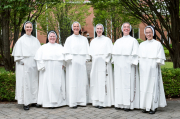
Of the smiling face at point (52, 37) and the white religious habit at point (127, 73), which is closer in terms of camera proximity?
the white religious habit at point (127, 73)

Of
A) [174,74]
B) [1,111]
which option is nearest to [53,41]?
[1,111]

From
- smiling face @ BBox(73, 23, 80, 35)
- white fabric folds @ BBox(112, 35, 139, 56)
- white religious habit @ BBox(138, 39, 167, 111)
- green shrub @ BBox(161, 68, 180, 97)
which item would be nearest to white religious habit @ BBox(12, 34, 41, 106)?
smiling face @ BBox(73, 23, 80, 35)

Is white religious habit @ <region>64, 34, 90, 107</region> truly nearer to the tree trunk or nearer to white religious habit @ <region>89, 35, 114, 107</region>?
white religious habit @ <region>89, 35, 114, 107</region>

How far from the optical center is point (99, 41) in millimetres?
5938

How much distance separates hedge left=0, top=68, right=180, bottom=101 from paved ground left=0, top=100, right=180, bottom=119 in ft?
2.37

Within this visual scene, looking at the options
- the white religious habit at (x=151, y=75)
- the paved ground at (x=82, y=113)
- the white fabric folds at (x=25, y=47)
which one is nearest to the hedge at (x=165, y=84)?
the paved ground at (x=82, y=113)

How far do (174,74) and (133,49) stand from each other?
2108 millimetres

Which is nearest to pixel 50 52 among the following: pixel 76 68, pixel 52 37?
pixel 52 37

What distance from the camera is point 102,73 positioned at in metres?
5.86

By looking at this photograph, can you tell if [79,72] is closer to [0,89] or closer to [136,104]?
[136,104]

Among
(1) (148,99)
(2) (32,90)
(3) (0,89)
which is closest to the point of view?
(1) (148,99)

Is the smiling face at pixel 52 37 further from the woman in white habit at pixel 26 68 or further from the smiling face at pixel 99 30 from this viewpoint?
the smiling face at pixel 99 30

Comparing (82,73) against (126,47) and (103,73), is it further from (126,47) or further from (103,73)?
(126,47)

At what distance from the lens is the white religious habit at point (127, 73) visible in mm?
5535
